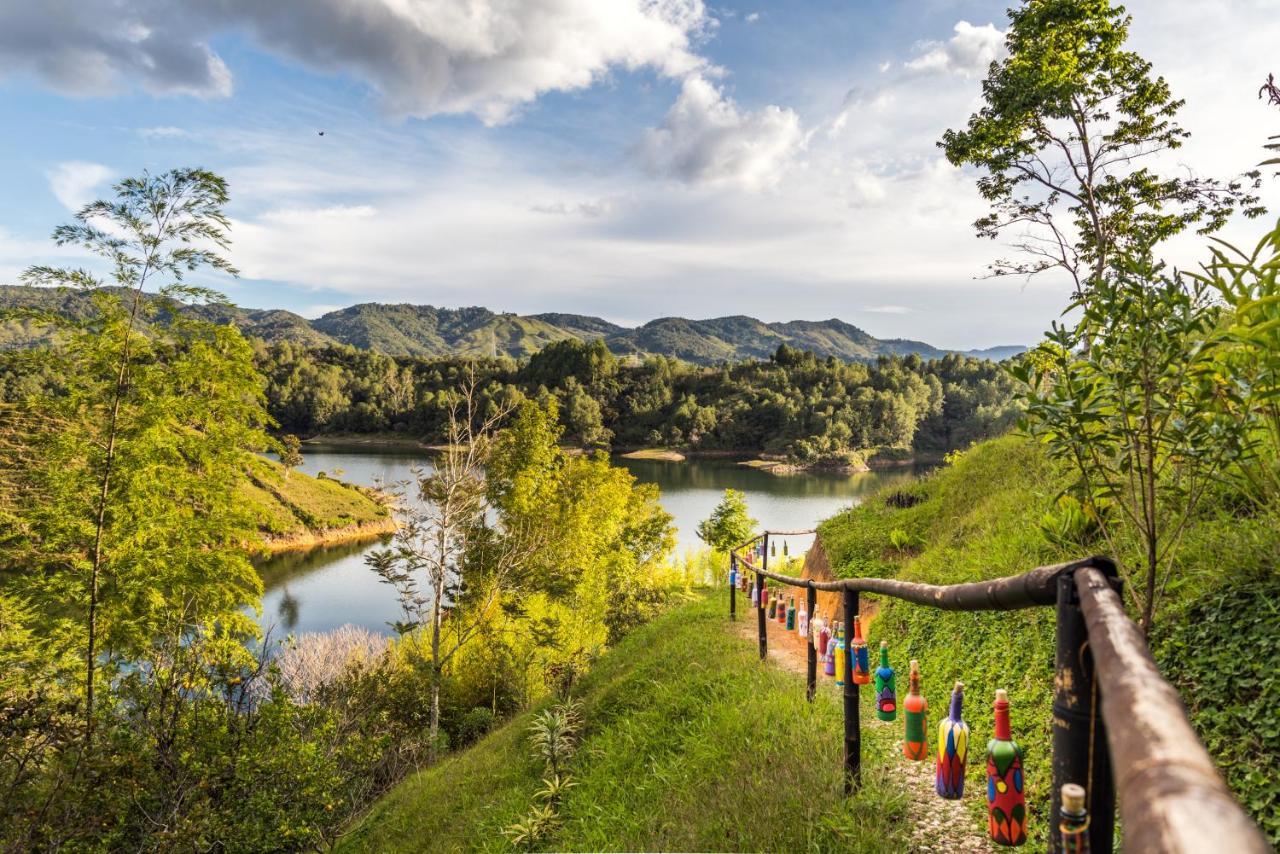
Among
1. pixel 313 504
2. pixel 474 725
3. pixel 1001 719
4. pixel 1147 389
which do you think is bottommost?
pixel 474 725

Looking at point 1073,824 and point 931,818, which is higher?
point 1073,824

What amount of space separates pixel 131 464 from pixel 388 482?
31417 millimetres

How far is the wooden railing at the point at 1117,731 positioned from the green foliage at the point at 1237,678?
1.94 metres

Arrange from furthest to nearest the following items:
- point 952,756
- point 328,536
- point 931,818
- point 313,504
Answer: point 313,504
point 328,536
point 931,818
point 952,756

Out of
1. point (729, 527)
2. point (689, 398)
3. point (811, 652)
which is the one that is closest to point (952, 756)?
point (811, 652)

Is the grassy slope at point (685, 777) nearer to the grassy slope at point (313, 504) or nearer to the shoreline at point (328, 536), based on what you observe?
the shoreline at point (328, 536)

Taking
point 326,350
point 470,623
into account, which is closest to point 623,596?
point 470,623

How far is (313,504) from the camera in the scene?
4862 centimetres

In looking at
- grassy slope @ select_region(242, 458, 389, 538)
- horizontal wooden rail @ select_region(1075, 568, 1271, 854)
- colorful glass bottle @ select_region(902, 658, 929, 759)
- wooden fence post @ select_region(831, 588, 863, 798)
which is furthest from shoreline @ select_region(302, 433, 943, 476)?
horizontal wooden rail @ select_region(1075, 568, 1271, 854)

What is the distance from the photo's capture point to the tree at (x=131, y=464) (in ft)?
34.2

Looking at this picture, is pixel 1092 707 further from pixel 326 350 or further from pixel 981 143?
pixel 326 350

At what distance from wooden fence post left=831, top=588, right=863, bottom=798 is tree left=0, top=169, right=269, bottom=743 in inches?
417

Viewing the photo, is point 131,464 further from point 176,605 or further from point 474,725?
point 474,725

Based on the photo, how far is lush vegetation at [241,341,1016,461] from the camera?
89.6 metres
